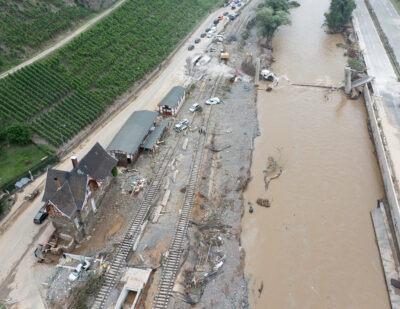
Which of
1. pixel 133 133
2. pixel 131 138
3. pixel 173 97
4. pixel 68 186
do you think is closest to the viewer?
pixel 68 186

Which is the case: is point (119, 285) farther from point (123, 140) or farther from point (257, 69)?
point (257, 69)

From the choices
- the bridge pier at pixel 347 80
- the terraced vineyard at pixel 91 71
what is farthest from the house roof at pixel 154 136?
the bridge pier at pixel 347 80

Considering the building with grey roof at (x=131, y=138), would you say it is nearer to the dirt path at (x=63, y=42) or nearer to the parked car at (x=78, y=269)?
the parked car at (x=78, y=269)

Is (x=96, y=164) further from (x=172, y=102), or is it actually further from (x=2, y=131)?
(x=172, y=102)

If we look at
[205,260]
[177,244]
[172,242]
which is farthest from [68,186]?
[205,260]

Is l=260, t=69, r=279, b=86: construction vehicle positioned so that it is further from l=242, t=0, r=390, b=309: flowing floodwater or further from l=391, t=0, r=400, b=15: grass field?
l=391, t=0, r=400, b=15: grass field

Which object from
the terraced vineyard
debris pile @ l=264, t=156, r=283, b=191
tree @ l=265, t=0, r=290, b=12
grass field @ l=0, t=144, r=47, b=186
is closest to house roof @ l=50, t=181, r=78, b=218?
grass field @ l=0, t=144, r=47, b=186
